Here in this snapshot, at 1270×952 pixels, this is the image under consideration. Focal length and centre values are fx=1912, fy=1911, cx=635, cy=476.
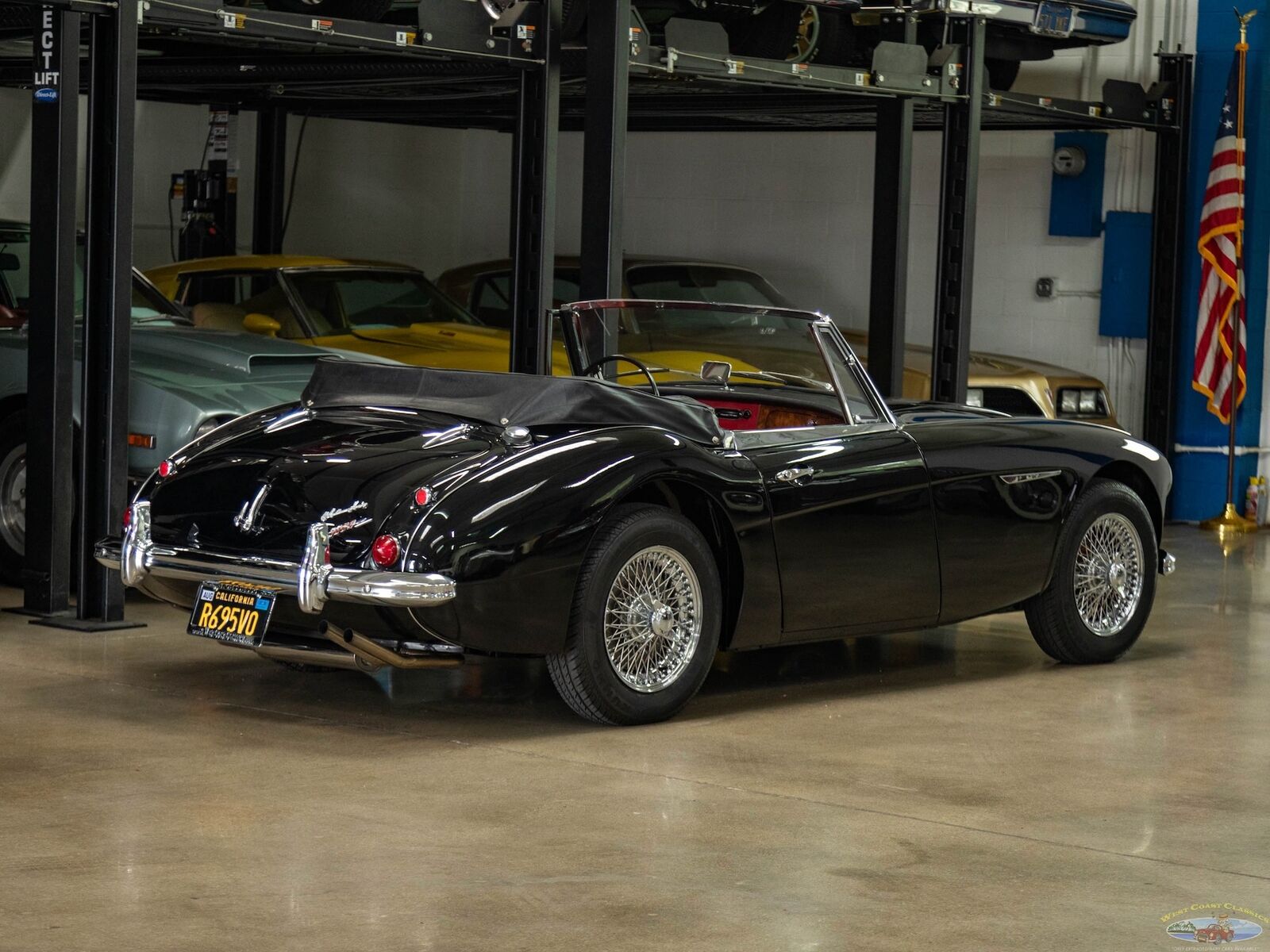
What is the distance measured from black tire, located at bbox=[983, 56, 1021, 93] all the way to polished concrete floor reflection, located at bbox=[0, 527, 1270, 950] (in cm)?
554

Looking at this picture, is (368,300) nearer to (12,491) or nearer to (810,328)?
(12,491)

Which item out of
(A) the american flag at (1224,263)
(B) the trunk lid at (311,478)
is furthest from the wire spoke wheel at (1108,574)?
(A) the american flag at (1224,263)


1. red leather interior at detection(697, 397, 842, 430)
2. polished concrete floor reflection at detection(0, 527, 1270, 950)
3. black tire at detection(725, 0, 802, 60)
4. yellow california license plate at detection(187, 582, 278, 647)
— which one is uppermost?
black tire at detection(725, 0, 802, 60)

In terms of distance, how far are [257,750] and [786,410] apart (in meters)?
2.25

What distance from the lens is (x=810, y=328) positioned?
6.48 m

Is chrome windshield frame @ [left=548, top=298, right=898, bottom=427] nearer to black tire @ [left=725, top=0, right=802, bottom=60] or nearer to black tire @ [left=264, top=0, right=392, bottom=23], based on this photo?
black tire @ [left=264, top=0, right=392, bottom=23]

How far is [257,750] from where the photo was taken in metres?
5.40

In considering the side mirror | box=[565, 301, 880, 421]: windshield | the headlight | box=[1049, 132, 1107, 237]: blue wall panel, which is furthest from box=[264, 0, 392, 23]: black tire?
box=[1049, 132, 1107, 237]: blue wall panel

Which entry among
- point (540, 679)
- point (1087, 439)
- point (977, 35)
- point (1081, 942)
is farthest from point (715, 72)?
point (1081, 942)

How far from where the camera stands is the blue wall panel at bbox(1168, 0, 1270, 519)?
12711 mm

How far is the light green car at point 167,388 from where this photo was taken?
25.9ft

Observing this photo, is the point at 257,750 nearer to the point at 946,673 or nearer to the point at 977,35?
the point at 946,673

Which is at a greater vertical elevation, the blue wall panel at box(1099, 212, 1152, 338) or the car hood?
the blue wall panel at box(1099, 212, 1152, 338)

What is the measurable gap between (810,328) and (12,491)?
12.3 feet
